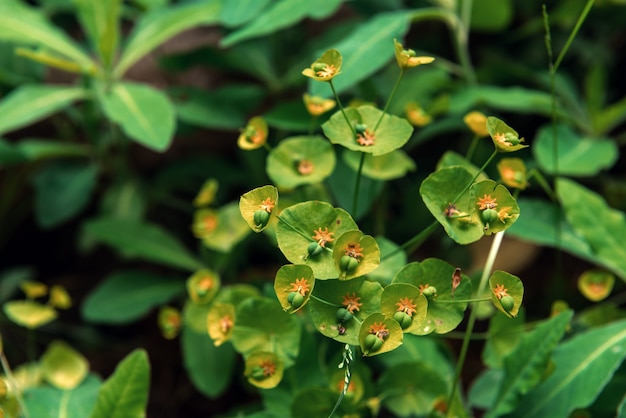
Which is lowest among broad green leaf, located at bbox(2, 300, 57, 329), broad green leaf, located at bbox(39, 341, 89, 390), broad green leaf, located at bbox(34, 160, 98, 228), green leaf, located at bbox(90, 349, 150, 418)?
broad green leaf, located at bbox(39, 341, 89, 390)

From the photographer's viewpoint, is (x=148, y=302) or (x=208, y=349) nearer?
(x=208, y=349)

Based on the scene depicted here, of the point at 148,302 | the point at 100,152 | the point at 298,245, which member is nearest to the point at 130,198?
the point at 100,152

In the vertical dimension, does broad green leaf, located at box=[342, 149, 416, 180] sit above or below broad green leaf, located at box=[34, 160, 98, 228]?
above

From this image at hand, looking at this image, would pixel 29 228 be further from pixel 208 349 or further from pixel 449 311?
pixel 449 311

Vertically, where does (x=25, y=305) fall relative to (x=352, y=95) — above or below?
below

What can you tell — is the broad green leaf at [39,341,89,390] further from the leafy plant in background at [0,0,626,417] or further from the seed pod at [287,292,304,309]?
the seed pod at [287,292,304,309]

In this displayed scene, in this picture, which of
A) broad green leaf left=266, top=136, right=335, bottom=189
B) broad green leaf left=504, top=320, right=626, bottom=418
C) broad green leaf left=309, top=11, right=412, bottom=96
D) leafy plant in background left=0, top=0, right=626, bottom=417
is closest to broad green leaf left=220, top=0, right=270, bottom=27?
leafy plant in background left=0, top=0, right=626, bottom=417

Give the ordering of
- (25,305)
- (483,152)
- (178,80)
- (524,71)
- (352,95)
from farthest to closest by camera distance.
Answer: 1. (178,80)
2. (524,71)
3. (352,95)
4. (483,152)
5. (25,305)
